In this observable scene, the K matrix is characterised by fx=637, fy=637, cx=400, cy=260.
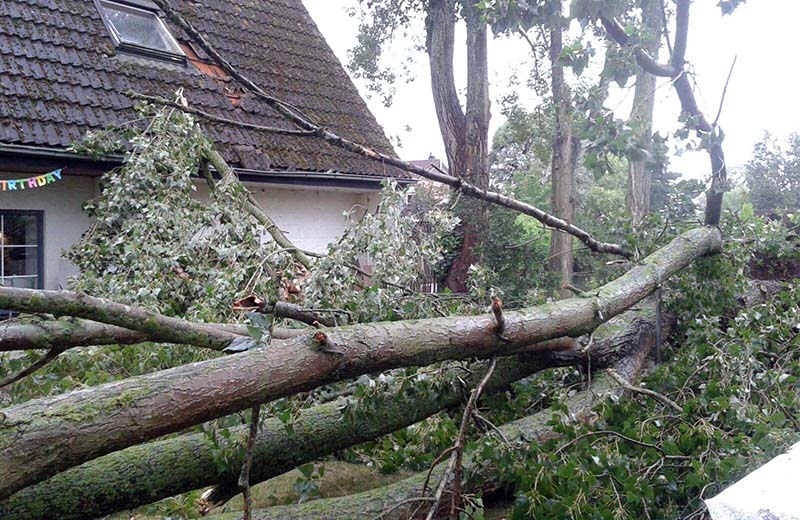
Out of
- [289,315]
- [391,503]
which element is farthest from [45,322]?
[391,503]

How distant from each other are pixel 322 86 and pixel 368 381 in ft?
24.1

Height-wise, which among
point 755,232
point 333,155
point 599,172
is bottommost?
point 755,232

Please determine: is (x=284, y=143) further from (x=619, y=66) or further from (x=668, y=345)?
(x=668, y=345)

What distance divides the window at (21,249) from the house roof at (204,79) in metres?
0.83

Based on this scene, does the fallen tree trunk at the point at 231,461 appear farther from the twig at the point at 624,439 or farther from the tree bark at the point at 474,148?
the tree bark at the point at 474,148

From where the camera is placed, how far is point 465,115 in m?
11.2

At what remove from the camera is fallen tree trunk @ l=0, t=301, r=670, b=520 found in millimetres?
1993

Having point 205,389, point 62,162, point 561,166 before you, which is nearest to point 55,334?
point 205,389

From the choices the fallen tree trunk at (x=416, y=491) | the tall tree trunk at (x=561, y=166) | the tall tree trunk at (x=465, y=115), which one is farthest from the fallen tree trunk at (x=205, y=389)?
the tall tree trunk at (x=561, y=166)

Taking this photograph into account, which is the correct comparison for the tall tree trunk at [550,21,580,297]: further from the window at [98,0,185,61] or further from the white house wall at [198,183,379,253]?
the window at [98,0,185,61]

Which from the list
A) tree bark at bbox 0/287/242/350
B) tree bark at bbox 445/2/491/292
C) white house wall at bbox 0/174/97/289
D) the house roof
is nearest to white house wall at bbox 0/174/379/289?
white house wall at bbox 0/174/97/289

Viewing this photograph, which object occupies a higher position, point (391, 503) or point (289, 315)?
point (289, 315)

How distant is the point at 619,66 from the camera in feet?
13.1

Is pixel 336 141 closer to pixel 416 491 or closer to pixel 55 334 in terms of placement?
pixel 55 334
